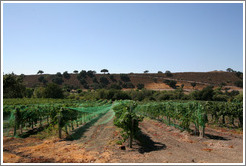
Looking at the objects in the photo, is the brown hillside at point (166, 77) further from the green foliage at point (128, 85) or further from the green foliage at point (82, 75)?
the green foliage at point (128, 85)

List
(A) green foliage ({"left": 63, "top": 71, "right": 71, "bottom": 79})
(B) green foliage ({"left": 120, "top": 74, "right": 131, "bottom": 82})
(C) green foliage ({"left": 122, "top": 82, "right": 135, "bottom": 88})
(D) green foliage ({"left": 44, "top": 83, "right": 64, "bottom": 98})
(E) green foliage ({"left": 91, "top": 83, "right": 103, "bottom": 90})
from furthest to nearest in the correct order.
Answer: (A) green foliage ({"left": 63, "top": 71, "right": 71, "bottom": 79}) → (B) green foliage ({"left": 120, "top": 74, "right": 131, "bottom": 82}) → (C) green foliage ({"left": 122, "top": 82, "right": 135, "bottom": 88}) → (E) green foliage ({"left": 91, "top": 83, "right": 103, "bottom": 90}) → (D) green foliage ({"left": 44, "top": 83, "right": 64, "bottom": 98})

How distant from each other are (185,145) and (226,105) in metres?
9.87

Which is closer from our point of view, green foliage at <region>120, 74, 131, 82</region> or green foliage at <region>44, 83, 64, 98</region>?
green foliage at <region>44, 83, 64, 98</region>

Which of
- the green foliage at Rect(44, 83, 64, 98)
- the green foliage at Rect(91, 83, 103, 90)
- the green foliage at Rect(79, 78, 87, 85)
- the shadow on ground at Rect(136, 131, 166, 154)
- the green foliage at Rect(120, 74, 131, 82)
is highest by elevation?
the green foliage at Rect(120, 74, 131, 82)

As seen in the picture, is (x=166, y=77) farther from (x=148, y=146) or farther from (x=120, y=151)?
(x=120, y=151)

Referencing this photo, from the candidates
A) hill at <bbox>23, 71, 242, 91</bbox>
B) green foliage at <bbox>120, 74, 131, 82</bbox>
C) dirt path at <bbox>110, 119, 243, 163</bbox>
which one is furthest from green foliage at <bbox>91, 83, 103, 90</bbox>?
dirt path at <bbox>110, 119, 243, 163</bbox>

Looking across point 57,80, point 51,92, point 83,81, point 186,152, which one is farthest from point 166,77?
point 186,152

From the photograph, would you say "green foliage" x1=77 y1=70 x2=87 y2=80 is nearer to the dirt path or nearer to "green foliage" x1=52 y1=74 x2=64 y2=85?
"green foliage" x1=52 y1=74 x2=64 y2=85

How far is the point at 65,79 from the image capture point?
287 feet

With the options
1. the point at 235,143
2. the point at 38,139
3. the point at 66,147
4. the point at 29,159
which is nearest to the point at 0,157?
the point at 29,159

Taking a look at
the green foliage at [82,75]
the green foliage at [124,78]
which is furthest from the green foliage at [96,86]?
the green foliage at [124,78]

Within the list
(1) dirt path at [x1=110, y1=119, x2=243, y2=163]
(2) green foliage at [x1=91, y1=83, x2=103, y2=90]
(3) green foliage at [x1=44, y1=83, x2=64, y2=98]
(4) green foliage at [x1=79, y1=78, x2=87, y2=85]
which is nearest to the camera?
(1) dirt path at [x1=110, y1=119, x2=243, y2=163]

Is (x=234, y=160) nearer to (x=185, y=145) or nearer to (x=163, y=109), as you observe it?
(x=185, y=145)

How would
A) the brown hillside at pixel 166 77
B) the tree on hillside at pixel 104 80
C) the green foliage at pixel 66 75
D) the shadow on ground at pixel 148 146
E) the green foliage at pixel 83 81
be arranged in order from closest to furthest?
the shadow on ground at pixel 148 146, the brown hillside at pixel 166 77, the green foliage at pixel 83 81, the tree on hillside at pixel 104 80, the green foliage at pixel 66 75
